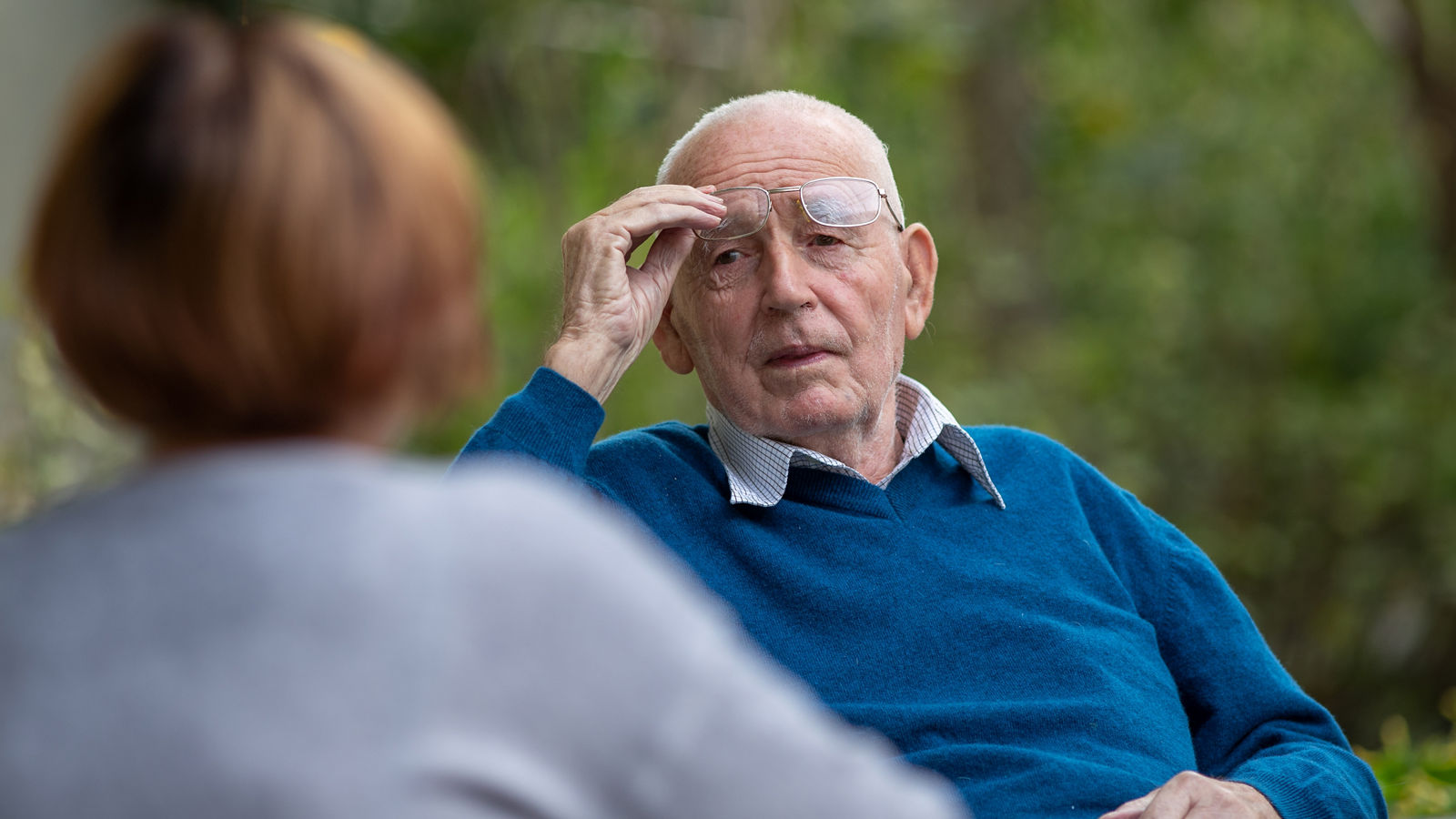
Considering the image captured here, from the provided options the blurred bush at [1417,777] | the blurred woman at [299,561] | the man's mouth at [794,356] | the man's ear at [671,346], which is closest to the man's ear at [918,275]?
the man's mouth at [794,356]

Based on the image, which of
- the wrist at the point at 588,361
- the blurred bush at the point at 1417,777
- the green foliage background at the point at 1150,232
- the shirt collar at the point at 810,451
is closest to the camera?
the wrist at the point at 588,361

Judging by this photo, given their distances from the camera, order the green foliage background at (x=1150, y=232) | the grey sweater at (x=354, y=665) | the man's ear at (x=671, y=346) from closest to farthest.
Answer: the grey sweater at (x=354, y=665) → the man's ear at (x=671, y=346) → the green foliage background at (x=1150, y=232)

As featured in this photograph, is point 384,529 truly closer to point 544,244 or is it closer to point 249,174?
point 249,174

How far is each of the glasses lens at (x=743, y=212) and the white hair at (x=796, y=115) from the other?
0.44 feet

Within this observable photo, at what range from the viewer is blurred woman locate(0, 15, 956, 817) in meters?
0.81

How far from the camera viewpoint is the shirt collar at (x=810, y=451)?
2.17 metres

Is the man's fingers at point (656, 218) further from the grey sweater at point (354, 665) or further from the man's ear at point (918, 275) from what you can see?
the grey sweater at point (354, 665)

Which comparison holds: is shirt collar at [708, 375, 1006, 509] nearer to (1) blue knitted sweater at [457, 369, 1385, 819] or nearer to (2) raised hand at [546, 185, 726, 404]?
(1) blue knitted sweater at [457, 369, 1385, 819]

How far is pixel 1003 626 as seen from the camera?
79.3 inches

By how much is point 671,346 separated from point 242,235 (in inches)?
64.7

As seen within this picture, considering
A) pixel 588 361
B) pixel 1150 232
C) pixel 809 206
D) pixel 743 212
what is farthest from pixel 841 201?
pixel 1150 232

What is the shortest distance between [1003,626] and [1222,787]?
1.22ft

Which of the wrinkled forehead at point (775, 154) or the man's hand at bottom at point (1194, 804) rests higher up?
the wrinkled forehead at point (775, 154)

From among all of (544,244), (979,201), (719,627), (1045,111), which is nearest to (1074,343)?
(979,201)
